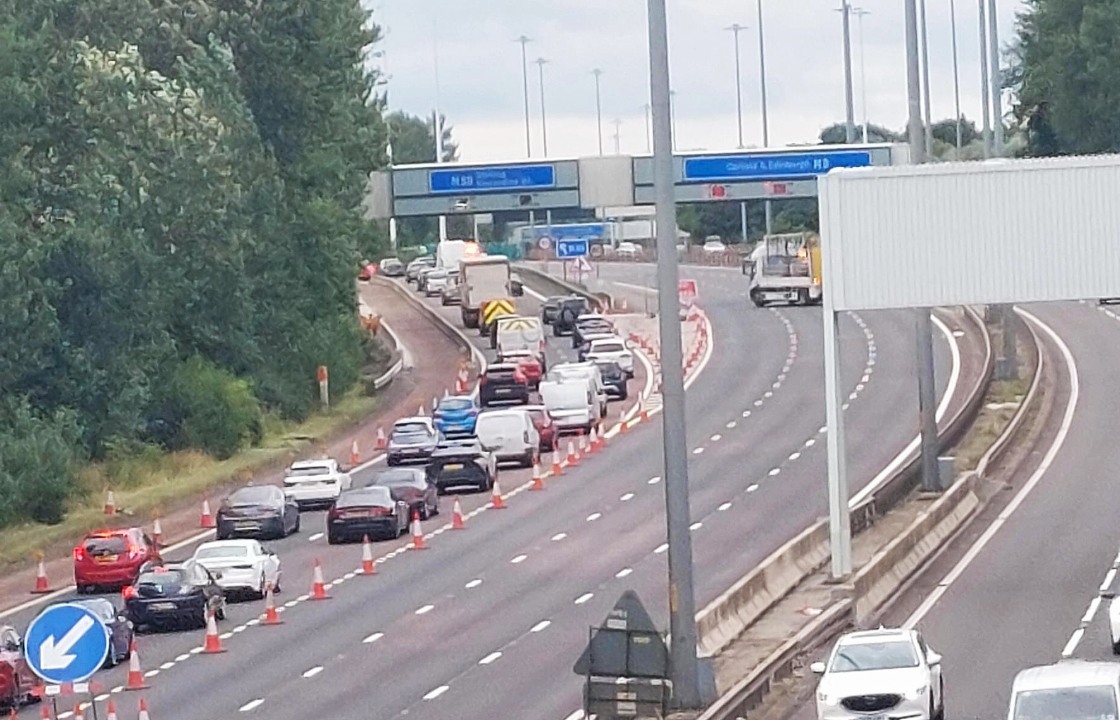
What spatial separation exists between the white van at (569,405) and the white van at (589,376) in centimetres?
118

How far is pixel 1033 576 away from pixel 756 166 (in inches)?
2156

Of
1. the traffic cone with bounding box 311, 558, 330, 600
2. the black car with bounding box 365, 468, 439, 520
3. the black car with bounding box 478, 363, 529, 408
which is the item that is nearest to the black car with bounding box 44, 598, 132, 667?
the traffic cone with bounding box 311, 558, 330, 600

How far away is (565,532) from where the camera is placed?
1934 inches

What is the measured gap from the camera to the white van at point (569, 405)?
215 feet

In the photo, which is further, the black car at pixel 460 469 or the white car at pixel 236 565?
the black car at pixel 460 469

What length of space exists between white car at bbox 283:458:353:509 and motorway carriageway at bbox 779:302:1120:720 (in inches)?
595

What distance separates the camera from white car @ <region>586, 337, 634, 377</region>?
248 feet

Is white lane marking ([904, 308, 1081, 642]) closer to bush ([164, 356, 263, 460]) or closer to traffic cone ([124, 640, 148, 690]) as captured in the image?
traffic cone ([124, 640, 148, 690])

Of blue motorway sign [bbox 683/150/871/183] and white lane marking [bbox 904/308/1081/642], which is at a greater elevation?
blue motorway sign [bbox 683/150/871/183]

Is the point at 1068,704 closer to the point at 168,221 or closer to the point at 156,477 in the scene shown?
the point at 156,477

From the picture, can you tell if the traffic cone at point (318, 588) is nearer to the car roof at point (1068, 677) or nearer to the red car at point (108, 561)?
the red car at point (108, 561)

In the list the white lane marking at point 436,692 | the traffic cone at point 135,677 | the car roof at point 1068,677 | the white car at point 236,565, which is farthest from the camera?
the white car at point 236,565

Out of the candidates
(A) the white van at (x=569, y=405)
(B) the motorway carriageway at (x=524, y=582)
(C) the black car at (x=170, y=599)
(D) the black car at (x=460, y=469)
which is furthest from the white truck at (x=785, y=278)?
(C) the black car at (x=170, y=599)

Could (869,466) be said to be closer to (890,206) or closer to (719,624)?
(890,206)
